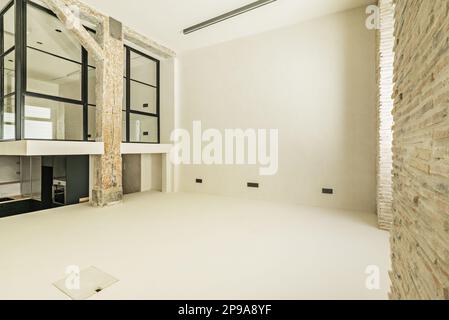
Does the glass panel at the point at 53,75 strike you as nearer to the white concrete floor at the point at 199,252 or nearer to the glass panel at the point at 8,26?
the glass panel at the point at 8,26

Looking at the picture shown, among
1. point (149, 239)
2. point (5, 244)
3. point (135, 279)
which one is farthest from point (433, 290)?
point (5, 244)

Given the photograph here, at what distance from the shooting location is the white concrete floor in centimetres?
172

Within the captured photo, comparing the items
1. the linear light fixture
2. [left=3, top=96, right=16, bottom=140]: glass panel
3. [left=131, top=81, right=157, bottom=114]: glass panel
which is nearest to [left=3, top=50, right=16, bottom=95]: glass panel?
[left=3, top=96, right=16, bottom=140]: glass panel

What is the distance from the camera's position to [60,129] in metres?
6.66

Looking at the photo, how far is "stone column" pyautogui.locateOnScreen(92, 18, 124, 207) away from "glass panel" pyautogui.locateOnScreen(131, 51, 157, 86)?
1532 mm

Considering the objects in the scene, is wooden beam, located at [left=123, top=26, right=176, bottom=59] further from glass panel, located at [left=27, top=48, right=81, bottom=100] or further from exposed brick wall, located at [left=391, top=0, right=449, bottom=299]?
exposed brick wall, located at [left=391, top=0, right=449, bottom=299]

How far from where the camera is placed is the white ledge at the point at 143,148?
4.79 m

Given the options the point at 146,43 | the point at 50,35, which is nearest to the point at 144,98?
the point at 146,43

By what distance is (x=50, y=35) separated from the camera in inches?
191

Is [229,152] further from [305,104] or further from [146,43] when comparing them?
[146,43]

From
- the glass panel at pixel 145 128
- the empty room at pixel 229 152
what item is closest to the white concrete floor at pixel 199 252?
the empty room at pixel 229 152

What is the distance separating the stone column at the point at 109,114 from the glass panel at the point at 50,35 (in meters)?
0.80

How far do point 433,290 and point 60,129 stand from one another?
27.4 feet

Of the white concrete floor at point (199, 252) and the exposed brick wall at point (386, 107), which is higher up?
the exposed brick wall at point (386, 107)
